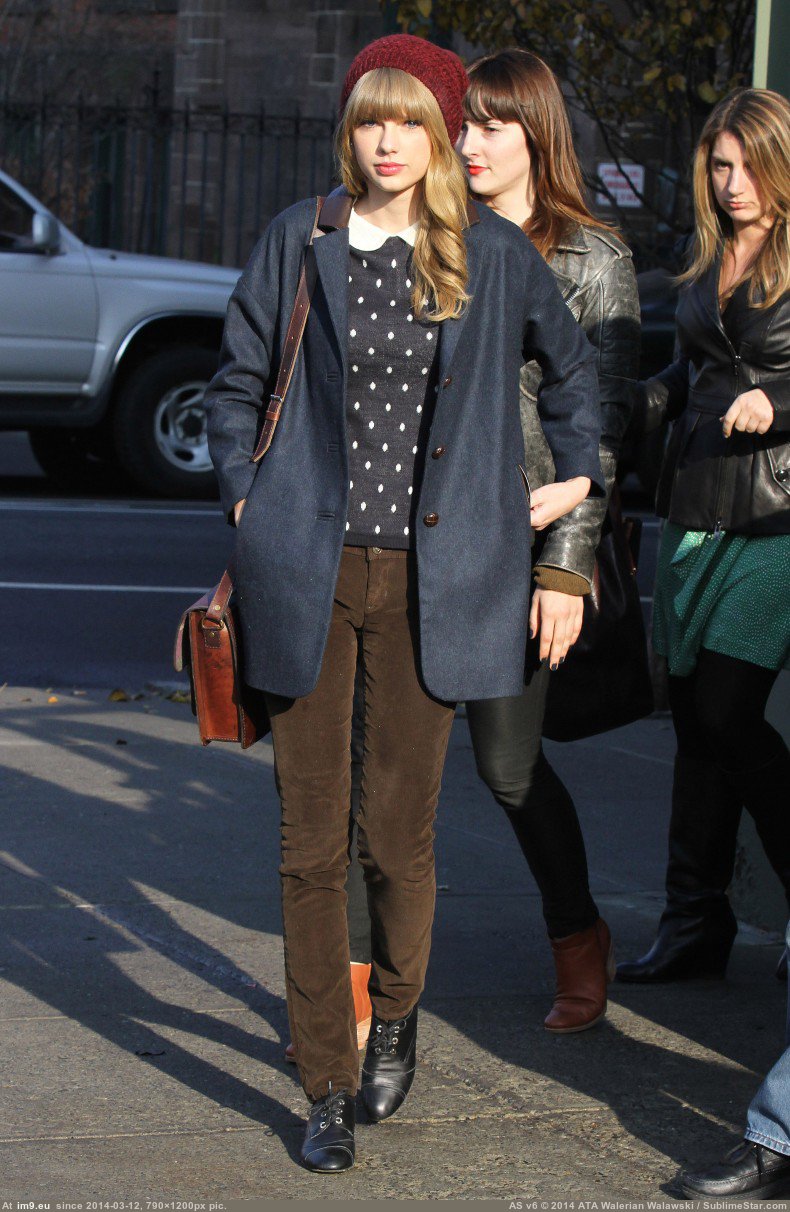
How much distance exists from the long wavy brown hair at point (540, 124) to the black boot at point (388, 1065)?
5.09ft

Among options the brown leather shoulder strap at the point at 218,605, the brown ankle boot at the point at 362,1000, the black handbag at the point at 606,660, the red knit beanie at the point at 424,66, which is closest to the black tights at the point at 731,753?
the black handbag at the point at 606,660

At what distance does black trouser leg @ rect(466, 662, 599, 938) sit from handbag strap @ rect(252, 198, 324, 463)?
0.70 m

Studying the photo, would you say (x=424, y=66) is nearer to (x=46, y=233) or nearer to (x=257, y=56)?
(x=46, y=233)

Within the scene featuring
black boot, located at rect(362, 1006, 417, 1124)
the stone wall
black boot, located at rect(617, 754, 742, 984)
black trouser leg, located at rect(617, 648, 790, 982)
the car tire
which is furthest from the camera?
the stone wall

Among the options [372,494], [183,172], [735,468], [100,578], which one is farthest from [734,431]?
[183,172]

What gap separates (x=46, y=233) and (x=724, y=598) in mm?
8956

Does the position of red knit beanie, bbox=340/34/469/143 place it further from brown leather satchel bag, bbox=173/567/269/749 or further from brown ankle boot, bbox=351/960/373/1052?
brown ankle boot, bbox=351/960/373/1052

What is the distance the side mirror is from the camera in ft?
38.8

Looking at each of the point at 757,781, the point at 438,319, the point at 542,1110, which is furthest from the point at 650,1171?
the point at 438,319

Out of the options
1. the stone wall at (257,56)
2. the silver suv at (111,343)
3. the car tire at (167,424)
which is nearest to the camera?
the silver suv at (111,343)

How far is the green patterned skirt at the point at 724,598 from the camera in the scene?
3723 millimetres

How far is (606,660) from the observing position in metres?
3.86

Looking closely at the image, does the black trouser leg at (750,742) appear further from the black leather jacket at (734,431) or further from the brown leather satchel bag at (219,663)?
the brown leather satchel bag at (219,663)

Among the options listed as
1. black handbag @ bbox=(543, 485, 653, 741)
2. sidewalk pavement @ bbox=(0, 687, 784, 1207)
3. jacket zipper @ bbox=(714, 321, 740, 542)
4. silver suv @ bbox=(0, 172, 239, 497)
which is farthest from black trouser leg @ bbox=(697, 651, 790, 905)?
silver suv @ bbox=(0, 172, 239, 497)
